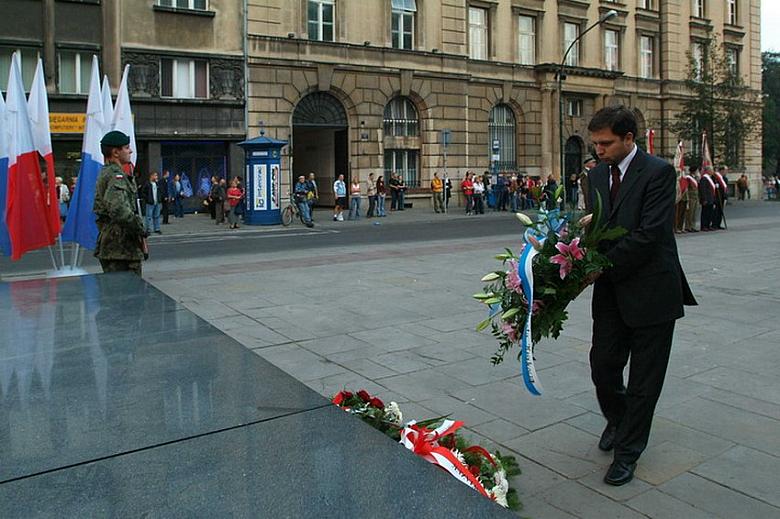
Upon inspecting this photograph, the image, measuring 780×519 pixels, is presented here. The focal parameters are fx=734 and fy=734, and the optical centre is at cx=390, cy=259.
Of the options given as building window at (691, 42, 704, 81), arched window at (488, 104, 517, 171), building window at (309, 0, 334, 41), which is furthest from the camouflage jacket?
building window at (691, 42, 704, 81)

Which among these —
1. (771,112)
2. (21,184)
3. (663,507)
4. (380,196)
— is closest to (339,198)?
(380,196)

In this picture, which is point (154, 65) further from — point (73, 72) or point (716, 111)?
point (716, 111)

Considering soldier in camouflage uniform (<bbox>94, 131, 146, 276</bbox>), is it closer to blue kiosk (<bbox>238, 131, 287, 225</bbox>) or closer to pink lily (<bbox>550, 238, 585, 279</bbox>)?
pink lily (<bbox>550, 238, 585, 279</bbox>)

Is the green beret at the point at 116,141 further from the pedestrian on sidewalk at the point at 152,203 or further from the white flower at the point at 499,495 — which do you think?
the pedestrian on sidewalk at the point at 152,203

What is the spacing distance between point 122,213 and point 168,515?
4712mm

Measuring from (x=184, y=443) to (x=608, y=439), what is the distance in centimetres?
263

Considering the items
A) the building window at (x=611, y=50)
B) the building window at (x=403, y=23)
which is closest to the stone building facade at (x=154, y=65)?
the building window at (x=403, y=23)

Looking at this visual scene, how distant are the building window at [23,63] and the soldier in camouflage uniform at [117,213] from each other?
21167mm

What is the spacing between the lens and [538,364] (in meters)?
6.06

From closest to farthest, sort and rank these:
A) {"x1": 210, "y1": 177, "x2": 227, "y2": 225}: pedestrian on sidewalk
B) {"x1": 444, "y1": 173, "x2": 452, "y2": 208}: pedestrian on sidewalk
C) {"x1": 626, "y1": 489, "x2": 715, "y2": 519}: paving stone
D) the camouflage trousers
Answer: {"x1": 626, "y1": 489, "x2": 715, "y2": 519}: paving stone < the camouflage trousers < {"x1": 210, "y1": 177, "x2": 227, "y2": 225}: pedestrian on sidewalk < {"x1": 444, "y1": 173, "x2": 452, "y2": 208}: pedestrian on sidewalk

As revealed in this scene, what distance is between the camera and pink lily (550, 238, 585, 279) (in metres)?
3.46

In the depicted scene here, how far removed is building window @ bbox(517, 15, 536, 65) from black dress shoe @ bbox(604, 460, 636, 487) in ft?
114

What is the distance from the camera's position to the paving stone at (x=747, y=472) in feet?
11.8

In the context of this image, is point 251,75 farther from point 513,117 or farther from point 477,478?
point 477,478
